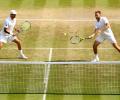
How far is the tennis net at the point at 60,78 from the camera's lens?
16.4 m

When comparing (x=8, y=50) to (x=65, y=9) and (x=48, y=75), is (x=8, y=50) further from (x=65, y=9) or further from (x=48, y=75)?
(x=65, y=9)

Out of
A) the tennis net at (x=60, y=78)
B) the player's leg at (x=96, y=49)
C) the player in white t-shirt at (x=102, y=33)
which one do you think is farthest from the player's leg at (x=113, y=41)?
the tennis net at (x=60, y=78)

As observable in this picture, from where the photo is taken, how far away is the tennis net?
16.4 meters

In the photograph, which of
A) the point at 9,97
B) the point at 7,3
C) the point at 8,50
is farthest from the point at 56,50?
the point at 7,3

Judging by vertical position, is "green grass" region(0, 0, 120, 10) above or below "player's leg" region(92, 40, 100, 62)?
above

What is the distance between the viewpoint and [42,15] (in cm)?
2397

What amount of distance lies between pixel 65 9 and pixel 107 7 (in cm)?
229

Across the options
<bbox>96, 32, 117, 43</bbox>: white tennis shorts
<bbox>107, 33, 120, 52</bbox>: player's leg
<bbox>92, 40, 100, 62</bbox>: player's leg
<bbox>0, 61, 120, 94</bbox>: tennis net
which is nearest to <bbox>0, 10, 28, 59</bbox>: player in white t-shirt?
<bbox>0, 61, 120, 94</bbox>: tennis net

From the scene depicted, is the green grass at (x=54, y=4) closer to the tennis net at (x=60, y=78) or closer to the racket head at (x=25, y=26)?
the racket head at (x=25, y=26)

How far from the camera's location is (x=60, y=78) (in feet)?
56.3

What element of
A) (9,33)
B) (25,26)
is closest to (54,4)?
(25,26)

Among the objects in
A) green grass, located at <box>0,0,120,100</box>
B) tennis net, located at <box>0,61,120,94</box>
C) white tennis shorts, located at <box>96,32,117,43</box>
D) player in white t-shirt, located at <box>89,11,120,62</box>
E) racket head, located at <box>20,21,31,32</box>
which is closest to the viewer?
tennis net, located at <box>0,61,120,94</box>

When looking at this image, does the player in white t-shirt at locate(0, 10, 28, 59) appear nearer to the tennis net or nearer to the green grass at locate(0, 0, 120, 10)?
the tennis net

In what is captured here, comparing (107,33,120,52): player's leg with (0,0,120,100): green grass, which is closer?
(0,0,120,100): green grass
